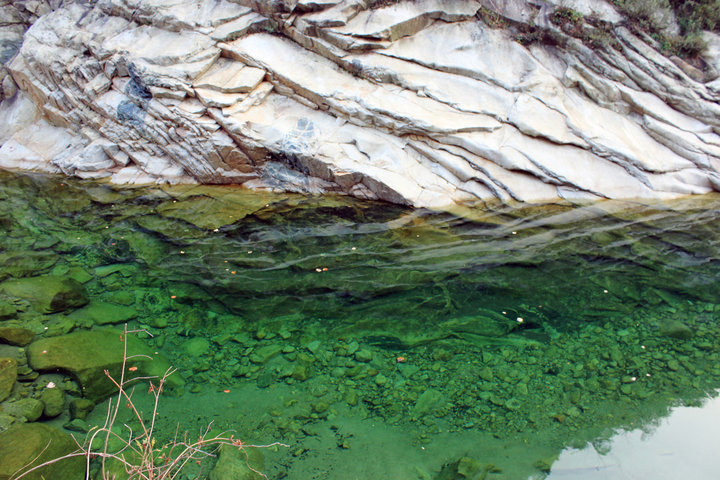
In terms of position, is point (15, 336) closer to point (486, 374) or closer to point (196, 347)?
point (196, 347)

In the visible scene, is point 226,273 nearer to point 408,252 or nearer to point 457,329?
point 408,252

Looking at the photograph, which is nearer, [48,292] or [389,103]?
[48,292]

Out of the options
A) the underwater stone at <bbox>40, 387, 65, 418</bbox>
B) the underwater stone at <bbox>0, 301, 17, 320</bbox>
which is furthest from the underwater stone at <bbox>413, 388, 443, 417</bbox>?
the underwater stone at <bbox>0, 301, 17, 320</bbox>

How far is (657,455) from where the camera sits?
11.1 feet

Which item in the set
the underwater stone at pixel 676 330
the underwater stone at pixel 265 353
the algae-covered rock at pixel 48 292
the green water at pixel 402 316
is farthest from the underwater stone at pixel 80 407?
the underwater stone at pixel 676 330

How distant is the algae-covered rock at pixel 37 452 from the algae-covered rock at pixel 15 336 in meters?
1.34

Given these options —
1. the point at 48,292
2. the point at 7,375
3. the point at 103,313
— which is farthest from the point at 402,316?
the point at 48,292

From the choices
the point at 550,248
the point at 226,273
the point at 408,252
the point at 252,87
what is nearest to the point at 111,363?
the point at 226,273

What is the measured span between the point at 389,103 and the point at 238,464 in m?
7.11

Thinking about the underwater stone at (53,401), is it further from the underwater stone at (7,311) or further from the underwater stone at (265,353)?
the underwater stone at (265,353)

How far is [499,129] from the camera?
870 centimetres

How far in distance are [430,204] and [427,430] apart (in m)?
5.00

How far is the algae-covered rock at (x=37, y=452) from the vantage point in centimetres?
284

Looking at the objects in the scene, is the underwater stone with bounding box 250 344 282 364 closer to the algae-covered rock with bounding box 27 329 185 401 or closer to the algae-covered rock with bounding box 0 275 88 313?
the algae-covered rock with bounding box 27 329 185 401
